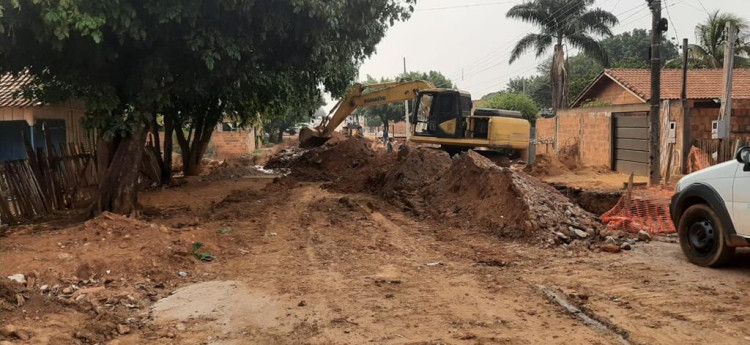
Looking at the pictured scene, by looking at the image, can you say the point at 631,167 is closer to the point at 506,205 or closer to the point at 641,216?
the point at 641,216

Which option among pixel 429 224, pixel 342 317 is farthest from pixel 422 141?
pixel 342 317

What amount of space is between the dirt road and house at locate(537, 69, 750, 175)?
10610 millimetres

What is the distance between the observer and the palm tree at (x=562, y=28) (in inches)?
1326

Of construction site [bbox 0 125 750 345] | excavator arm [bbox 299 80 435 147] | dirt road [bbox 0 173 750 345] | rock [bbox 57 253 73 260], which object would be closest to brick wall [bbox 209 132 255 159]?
excavator arm [bbox 299 80 435 147]

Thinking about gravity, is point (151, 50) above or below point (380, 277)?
above

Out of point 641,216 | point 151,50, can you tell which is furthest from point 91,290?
point 641,216

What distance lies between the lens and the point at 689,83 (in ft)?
86.1

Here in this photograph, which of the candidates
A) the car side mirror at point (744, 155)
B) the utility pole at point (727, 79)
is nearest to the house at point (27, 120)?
the car side mirror at point (744, 155)

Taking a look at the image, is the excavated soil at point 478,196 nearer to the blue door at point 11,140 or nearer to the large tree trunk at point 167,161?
the large tree trunk at point 167,161

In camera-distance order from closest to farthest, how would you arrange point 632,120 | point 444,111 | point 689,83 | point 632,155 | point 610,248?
point 610,248 → point 444,111 → point 632,120 → point 632,155 → point 689,83

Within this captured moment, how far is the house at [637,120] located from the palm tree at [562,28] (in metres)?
2.22

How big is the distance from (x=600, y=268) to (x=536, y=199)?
249 centimetres

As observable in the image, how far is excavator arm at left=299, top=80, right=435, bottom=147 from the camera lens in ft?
65.1

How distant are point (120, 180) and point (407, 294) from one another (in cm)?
682
